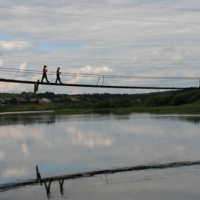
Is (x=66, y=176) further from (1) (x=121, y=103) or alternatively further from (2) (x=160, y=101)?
(2) (x=160, y=101)

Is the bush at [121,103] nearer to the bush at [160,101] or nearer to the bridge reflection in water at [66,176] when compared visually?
the bush at [160,101]

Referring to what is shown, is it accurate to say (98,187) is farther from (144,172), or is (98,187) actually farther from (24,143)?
(24,143)

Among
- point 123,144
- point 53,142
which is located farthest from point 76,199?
point 53,142

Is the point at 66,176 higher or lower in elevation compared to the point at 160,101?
lower

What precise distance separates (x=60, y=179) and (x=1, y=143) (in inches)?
769

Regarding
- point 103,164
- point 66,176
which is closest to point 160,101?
point 103,164

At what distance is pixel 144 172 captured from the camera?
2477cm

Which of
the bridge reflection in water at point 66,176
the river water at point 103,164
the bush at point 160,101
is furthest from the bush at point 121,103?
the bridge reflection in water at point 66,176

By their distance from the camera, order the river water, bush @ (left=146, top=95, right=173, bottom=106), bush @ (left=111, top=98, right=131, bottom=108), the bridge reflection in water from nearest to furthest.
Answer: the river water, the bridge reflection in water, bush @ (left=146, top=95, right=173, bottom=106), bush @ (left=111, top=98, right=131, bottom=108)

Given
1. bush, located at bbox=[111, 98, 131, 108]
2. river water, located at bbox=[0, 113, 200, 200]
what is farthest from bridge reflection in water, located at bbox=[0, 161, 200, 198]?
bush, located at bbox=[111, 98, 131, 108]

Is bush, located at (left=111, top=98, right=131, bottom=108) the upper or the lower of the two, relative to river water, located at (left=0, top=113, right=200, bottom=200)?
upper

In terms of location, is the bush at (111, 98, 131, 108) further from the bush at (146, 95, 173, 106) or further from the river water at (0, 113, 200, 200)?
the river water at (0, 113, 200, 200)

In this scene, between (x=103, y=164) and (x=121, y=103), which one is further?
(x=121, y=103)

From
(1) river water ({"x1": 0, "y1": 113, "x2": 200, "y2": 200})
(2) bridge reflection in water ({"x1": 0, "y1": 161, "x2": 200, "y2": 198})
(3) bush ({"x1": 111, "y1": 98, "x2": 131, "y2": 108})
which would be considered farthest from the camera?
(3) bush ({"x1": 111, "y1": 98, "x2": 131, "y2": 108})
